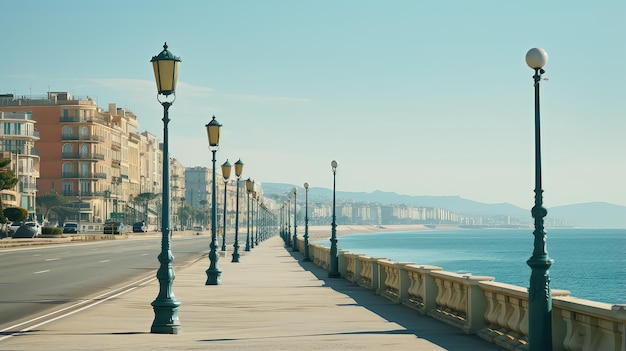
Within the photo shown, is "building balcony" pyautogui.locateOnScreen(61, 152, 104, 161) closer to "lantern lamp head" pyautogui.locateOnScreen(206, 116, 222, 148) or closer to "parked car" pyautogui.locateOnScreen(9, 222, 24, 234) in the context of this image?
"parked car" pyautogui.locateOnScreen(9, 222, 24, 234)

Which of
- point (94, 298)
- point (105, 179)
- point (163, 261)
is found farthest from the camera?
point (105, 179)

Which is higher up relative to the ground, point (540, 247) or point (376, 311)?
point (540, 247)

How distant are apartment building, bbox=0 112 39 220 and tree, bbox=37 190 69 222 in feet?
40.1

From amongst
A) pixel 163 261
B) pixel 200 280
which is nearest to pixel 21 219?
pixel 200 280

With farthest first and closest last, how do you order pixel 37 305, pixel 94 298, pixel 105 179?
1. pixel 105 179
2. pixel 94 298
3. pixel 37 305

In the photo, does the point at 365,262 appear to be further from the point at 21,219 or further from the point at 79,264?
the point at 21,219

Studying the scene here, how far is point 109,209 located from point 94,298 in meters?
158

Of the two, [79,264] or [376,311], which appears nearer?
[376,311]

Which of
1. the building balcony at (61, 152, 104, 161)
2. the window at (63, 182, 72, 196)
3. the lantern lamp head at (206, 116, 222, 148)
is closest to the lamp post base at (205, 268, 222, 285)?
the lantern lamp head at (206, 116, 222, 148)

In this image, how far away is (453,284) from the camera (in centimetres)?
1697

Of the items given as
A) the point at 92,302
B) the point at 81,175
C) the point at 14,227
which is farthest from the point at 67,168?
the point at 92,302

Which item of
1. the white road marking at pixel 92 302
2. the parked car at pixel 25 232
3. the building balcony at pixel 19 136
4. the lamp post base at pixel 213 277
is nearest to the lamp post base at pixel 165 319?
the white road marking at pixel 92 302

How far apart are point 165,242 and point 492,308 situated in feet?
18.0

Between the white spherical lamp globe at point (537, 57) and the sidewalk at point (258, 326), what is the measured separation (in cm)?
394
